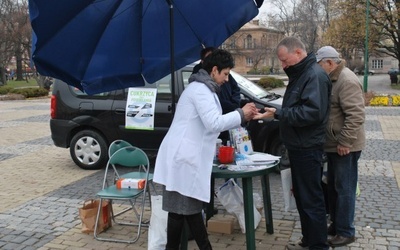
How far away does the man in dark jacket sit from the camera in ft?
12.1

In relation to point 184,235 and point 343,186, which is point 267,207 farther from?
point 184,235

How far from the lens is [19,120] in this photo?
49.8 ft

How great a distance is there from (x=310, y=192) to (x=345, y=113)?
2.57 feet

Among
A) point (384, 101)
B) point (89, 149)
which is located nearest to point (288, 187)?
point (89, 149)

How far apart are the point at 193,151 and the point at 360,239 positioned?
2.21m

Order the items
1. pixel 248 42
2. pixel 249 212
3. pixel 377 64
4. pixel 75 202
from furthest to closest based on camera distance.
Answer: pixel 377 64
pixel 248 42
pixel 75 202
pixel 249 212

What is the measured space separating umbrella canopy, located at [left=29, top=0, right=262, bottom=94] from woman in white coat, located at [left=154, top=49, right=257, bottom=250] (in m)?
0.67

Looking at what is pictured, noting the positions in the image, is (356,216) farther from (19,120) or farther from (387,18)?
(387,18)

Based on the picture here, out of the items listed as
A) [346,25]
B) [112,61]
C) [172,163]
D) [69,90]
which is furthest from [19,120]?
[346,25]

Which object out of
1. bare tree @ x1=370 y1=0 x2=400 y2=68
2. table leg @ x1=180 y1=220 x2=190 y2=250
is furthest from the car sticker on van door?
bare tree @ x1=370 y1=0 x2=400 y2=68

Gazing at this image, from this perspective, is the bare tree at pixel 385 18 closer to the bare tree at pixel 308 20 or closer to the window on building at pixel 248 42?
the bare tree at pixel 308 20

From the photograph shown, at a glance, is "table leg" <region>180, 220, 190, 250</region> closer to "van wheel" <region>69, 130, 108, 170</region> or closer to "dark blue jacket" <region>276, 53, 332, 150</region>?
"dark blue jacket" <region>276, 53, 332, 150</region>

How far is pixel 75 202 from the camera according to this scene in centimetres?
611

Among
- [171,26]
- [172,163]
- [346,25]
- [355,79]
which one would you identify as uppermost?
[346,25]
